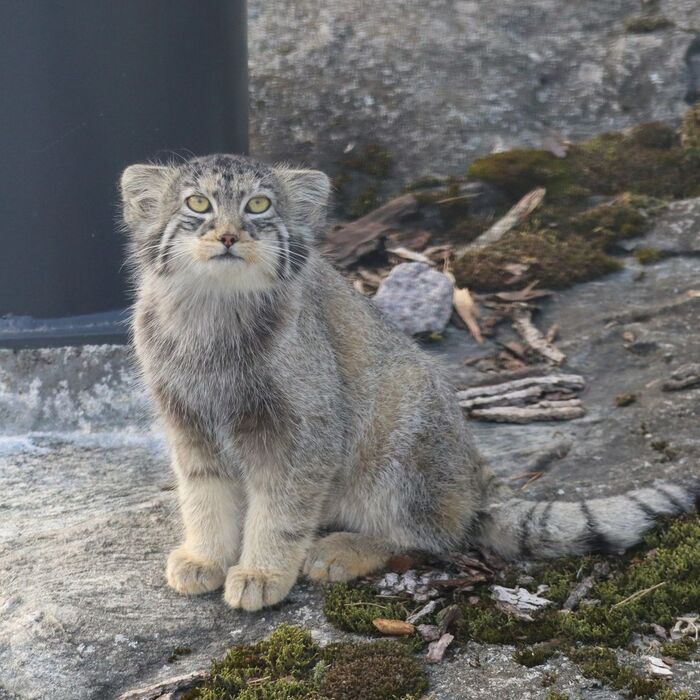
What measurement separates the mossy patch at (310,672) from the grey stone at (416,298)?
385 cm

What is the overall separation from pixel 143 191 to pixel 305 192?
77cm

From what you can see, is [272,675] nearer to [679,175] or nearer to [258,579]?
[258,579]

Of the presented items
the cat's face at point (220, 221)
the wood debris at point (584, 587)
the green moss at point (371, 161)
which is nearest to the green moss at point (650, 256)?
the green moss at point (371, 161)

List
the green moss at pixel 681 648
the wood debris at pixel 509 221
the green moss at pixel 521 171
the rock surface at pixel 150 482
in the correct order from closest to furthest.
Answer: the green moss at pixel 681 648 < the rock surface at pixel 150 482 < the wood debris at pixel 509 221 < the green moss at pixel 521 171

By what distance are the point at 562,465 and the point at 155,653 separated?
274 cm

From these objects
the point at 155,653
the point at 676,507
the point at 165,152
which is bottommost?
the point at 155,653

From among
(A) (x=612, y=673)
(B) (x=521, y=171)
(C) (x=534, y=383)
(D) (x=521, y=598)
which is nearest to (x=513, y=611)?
(D) (x=521, y=598)

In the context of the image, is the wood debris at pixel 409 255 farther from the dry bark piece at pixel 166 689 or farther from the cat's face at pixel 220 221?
the dry bark piece at pixel 166 689

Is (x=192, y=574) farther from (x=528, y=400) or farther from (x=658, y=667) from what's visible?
(x=528, y=400)

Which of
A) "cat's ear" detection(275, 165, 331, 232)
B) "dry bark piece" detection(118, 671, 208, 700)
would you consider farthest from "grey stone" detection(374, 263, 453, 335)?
"dry bark piece" detection(118, 671, 208, 700)

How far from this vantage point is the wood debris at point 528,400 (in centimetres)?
648

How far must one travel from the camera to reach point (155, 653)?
4.08 m

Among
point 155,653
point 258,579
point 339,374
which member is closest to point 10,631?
point 155,653

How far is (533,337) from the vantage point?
748 cm
